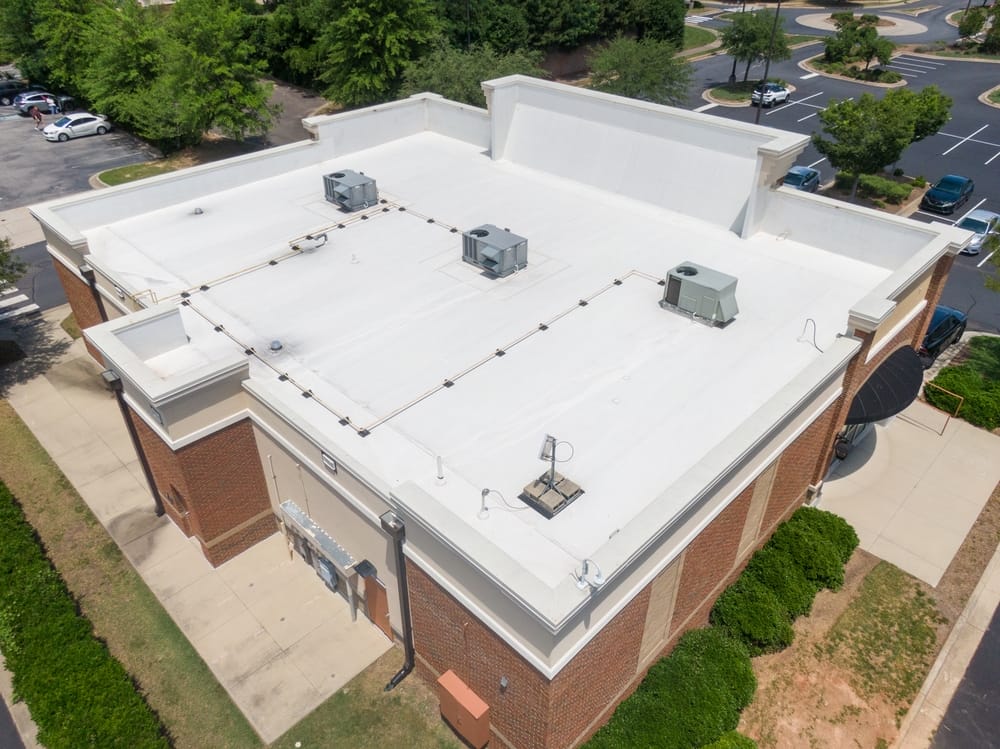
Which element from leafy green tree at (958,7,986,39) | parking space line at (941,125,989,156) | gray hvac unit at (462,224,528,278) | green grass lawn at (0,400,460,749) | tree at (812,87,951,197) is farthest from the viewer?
leafy green tree at (958,7,986,39)

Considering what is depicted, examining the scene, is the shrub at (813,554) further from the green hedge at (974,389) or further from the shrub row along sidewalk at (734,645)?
the green hedge at (974,389)

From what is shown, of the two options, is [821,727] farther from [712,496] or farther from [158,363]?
[158,363]

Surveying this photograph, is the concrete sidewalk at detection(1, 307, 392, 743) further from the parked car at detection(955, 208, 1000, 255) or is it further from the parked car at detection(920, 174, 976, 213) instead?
the parked car at detection(920, 174, 976, 213)

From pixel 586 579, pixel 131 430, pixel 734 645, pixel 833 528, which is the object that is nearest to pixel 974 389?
pixel 833 528

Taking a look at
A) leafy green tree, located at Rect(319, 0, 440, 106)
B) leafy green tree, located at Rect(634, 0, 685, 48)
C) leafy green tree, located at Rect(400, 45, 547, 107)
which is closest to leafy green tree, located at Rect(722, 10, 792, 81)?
leafy green tree, located at Rect(634, 0, 685, 48)

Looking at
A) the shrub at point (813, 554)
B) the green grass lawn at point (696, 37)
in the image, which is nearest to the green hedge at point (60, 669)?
the shrub at point (813, 554)

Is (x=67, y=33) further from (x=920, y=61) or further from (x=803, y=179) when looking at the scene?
(x=920, y=61)
